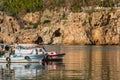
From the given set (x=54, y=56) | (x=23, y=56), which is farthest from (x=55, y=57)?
(x=23, y=56)

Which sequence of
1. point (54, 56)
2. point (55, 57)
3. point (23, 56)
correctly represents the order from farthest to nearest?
point (55, 57) → point (54, 56) → point (23, 56)

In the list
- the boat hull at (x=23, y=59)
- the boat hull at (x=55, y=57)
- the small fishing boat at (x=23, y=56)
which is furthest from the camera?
the boat hull at (x=55, y=57)

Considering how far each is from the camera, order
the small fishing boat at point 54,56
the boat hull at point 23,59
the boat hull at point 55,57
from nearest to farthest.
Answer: the boat hull at point 23,59, the small fishing boat at point 54,56, the boat hull at point 55,57

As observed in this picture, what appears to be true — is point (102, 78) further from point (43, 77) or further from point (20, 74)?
point (20, 74)

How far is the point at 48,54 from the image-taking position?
99.4 metres

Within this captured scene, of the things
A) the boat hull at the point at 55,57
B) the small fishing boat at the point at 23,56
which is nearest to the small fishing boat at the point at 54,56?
the boat hull at the point at 55,57

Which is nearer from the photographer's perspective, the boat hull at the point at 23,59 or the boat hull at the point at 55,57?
the boat hull at the point at 23,59

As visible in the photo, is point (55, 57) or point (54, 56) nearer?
point (54, 56)

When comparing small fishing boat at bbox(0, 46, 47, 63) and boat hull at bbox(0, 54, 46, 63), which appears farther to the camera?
small fishing boat at bbox(0, 46, 47, 63)

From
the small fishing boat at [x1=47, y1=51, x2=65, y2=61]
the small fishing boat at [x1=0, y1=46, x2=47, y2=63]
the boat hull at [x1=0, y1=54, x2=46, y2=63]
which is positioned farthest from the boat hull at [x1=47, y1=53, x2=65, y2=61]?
the boat hull at [x1=0, y1=54, x2=46, y2=63]

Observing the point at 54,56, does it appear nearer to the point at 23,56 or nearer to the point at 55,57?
the point at 55,57

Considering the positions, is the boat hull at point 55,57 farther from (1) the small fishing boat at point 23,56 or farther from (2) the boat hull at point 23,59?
(2) the boat hull at point 23,59

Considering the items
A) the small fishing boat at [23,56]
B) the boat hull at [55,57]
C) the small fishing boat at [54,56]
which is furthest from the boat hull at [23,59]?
the boat hull at [55,57]

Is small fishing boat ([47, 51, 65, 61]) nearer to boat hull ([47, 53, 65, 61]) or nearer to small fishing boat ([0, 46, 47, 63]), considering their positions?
boat hull ([47, 53, 65, 61])
